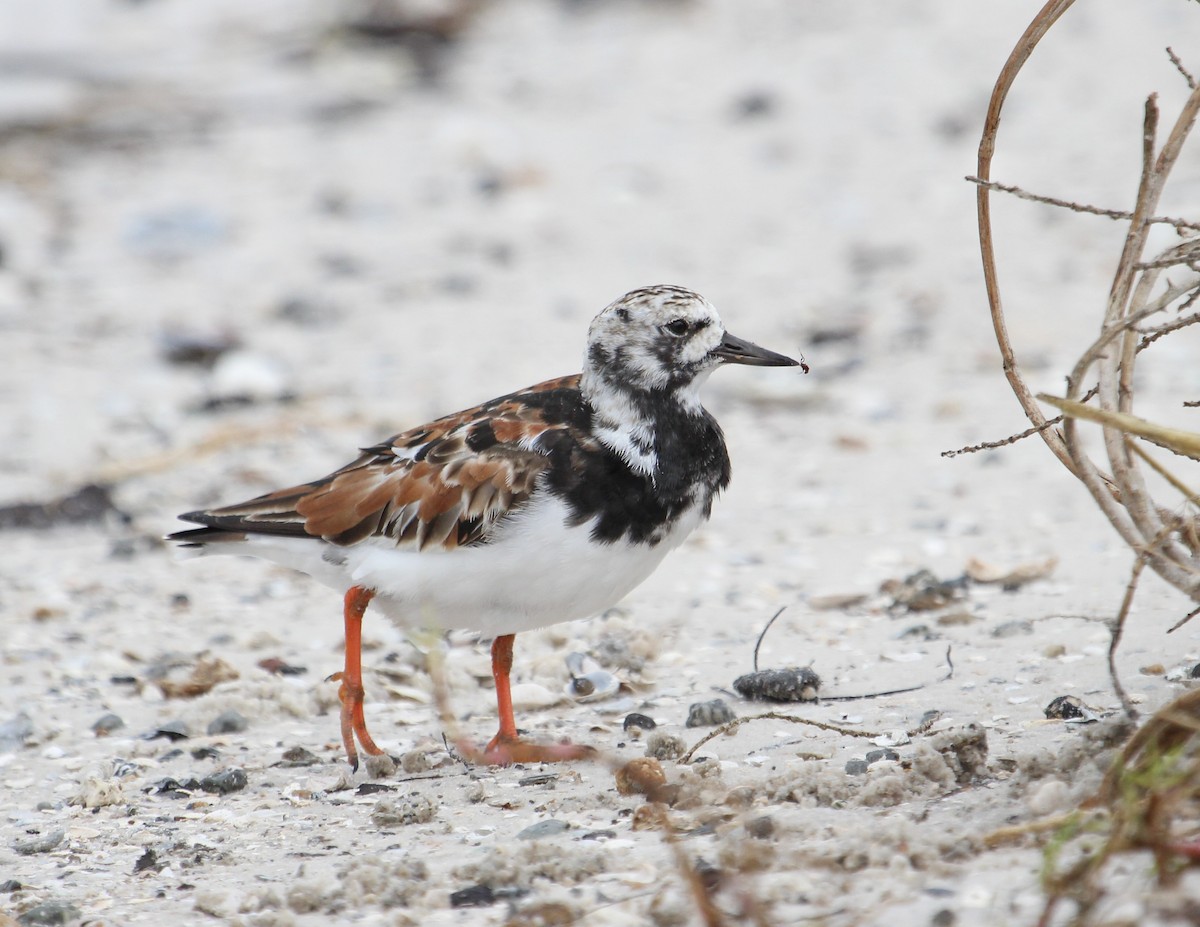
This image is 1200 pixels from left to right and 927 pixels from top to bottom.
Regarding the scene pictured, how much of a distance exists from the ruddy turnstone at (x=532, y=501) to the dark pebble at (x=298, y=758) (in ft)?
0.35

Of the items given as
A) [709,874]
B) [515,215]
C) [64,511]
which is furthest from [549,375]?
[709,874]

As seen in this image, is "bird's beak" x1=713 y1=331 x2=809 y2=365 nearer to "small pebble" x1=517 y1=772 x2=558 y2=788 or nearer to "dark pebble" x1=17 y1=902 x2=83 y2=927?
"small pebble" x1=517 y1=772 x2=558 y2=788

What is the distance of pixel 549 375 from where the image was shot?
20.2 feet

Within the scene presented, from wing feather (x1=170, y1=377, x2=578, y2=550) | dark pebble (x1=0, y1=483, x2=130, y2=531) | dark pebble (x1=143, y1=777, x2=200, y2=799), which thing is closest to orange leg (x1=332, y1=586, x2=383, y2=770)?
wing feather (x1=170, y1=377, x2=578, y2=550)

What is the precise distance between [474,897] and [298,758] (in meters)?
1.08

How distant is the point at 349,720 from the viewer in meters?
3.34

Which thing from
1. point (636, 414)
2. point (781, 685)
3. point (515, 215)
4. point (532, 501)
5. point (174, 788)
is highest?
point (515, 215)

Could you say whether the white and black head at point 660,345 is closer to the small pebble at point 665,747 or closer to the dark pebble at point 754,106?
the small pebble at point 665,747

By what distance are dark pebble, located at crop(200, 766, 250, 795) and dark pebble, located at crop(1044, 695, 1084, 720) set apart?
1.66m

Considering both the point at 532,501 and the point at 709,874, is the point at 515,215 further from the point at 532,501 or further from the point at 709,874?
the point at 709,874

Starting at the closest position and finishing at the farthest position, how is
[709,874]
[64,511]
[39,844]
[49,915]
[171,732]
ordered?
[709,874] < [49,915] < [39,844] < [171,732] < [64,511]

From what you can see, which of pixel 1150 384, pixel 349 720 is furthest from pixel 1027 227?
pixel 349 720

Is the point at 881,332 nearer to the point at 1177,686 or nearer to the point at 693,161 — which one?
the point at 693,161

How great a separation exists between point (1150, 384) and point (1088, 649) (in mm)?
2387
